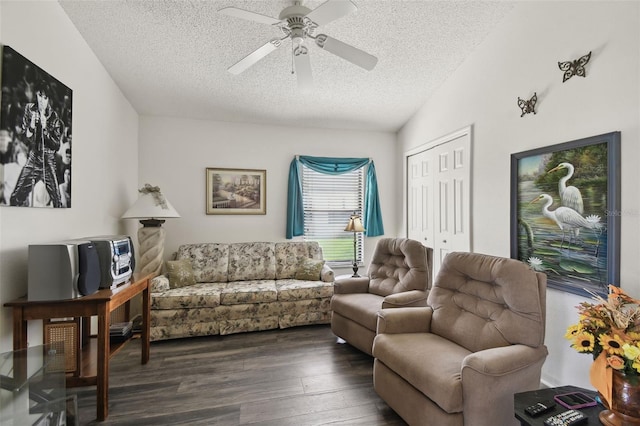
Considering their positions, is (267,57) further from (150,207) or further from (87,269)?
(87,269)

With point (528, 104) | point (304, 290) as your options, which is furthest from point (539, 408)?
point (304, 290)

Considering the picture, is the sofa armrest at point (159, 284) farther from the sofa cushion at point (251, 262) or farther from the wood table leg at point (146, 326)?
the sofa cushion at point (251, 262)

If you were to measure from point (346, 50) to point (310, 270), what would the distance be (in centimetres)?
261

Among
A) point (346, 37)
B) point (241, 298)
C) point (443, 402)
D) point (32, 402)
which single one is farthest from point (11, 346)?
point (346, 37)

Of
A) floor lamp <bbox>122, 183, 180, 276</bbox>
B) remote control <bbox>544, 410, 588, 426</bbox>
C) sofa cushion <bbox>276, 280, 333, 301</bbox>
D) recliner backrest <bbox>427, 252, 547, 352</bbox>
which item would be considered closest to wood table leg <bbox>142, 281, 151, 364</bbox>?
floor lamp <bbox>122, 183, 180, 276</bbox>

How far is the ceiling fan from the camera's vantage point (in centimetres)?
179

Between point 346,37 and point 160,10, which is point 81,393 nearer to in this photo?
point 160,10

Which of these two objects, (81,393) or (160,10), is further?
(160,10)

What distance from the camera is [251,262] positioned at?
3.99 m

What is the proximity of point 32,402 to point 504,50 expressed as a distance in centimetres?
415

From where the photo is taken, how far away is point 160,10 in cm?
242

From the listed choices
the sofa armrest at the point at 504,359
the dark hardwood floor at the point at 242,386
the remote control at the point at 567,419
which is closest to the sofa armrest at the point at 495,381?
the sofa armrest at the point at 504,359

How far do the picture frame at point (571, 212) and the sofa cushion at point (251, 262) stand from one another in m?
2.78

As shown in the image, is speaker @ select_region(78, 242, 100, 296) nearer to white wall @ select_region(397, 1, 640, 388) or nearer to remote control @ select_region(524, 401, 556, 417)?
remote control @ select_region(524, 401, 556, 417)
